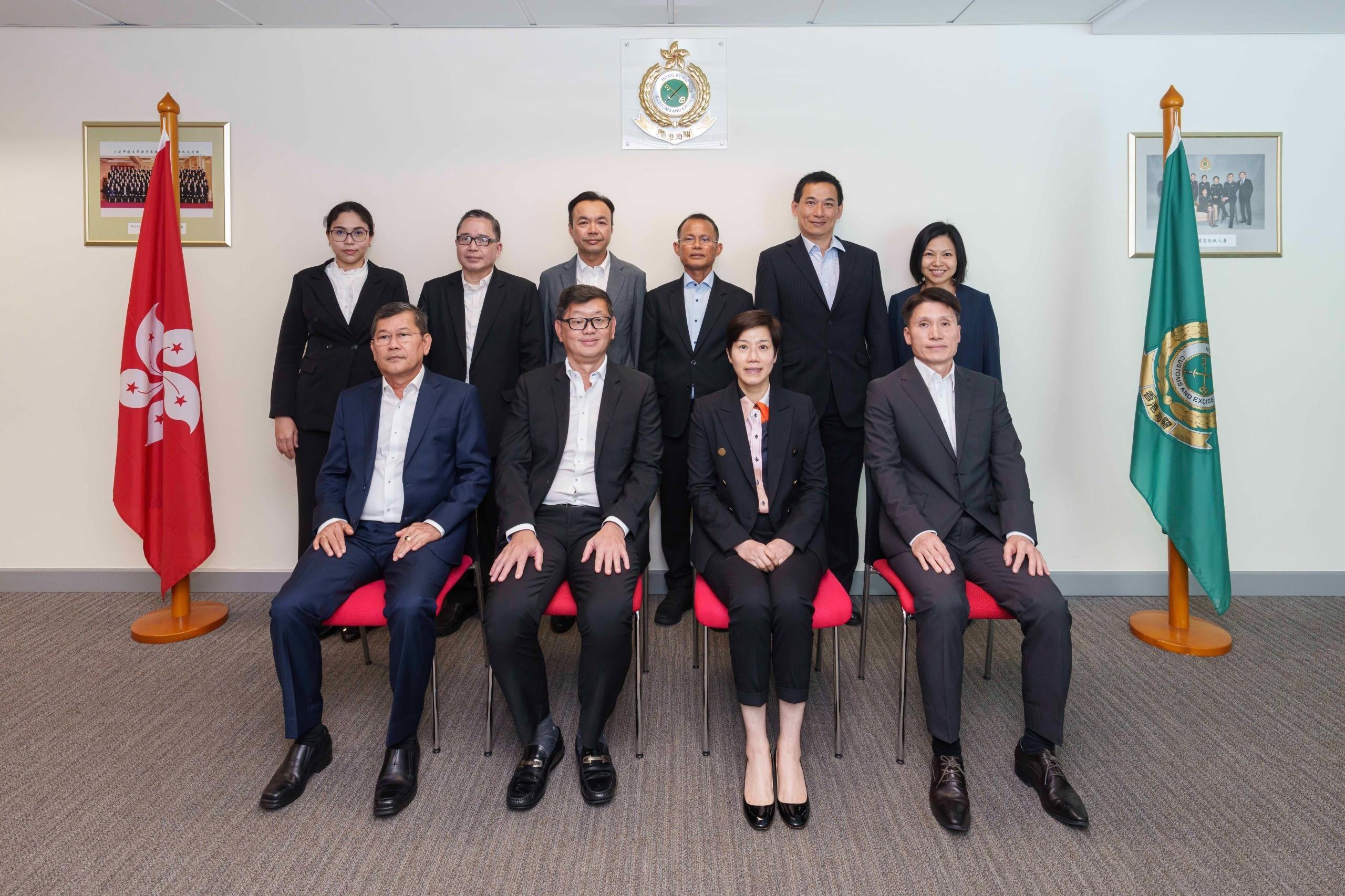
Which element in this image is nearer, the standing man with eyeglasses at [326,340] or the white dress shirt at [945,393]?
the white dress shirt at [945,393]

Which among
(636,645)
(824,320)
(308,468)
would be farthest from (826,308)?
(308,468)

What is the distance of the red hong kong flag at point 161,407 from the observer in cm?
348

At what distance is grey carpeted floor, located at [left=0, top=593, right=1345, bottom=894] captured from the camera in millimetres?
1945

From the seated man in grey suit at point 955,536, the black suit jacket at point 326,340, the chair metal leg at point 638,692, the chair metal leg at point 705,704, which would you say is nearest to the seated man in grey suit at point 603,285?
the black suit jacket at point 326,340

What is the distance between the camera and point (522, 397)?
274 cm

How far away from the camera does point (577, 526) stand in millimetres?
2596

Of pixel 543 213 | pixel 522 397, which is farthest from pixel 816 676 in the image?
pixel 543 213

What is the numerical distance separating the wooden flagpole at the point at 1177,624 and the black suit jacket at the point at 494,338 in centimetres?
295

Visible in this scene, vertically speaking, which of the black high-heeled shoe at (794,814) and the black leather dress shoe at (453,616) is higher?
the black leather dress shoe at (453,616)

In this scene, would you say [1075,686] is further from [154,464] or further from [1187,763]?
[154,464]

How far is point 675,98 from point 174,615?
11.6 feet

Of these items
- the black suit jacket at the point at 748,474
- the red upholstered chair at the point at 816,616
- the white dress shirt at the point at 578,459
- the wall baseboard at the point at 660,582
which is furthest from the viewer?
the wall baseboard at the point at 660,582

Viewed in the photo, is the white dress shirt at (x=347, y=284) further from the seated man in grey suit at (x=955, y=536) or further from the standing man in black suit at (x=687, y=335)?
the seated man in grey suit at (x=955, y=536)

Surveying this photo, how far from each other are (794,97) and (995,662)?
2.92 m
